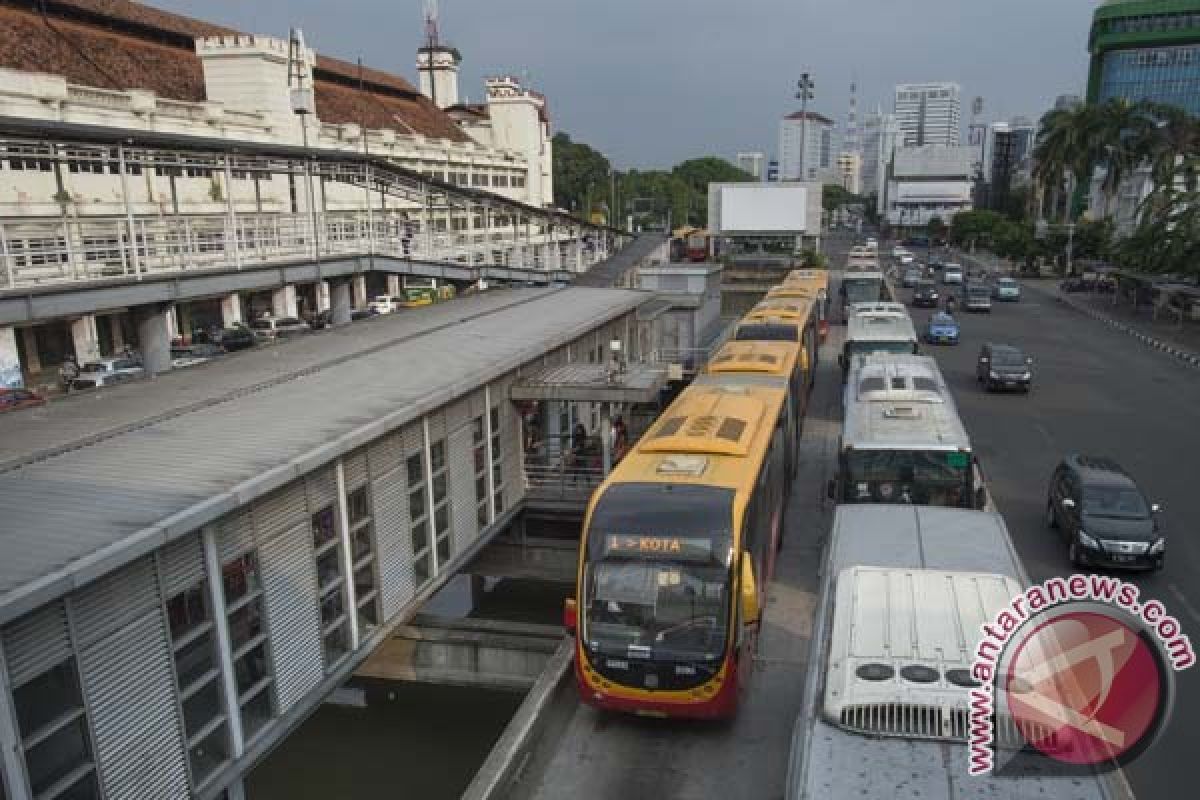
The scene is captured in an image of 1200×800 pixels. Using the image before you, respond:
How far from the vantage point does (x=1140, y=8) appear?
106125 mm

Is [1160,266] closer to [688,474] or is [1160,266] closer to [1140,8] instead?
[688,474]

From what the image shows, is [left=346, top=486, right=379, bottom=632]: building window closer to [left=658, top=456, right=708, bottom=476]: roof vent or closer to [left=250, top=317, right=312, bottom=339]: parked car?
[left=658, top=456, right=708, bottom=476]: roof vent

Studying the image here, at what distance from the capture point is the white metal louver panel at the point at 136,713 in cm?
727

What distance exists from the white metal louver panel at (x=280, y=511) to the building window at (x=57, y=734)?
2.39 meters

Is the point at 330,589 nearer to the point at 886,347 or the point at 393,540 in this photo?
the point at 393,540

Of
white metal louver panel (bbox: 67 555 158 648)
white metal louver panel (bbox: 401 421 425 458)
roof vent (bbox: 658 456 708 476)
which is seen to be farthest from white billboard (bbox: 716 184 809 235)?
white metal louver panel (bbox: 67 555 158 648)

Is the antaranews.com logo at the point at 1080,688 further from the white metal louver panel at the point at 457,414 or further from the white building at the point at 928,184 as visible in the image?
the white building at the point at 928,184

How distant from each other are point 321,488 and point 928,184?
166 m

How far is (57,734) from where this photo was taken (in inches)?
279

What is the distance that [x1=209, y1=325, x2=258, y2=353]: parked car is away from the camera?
1441 inches

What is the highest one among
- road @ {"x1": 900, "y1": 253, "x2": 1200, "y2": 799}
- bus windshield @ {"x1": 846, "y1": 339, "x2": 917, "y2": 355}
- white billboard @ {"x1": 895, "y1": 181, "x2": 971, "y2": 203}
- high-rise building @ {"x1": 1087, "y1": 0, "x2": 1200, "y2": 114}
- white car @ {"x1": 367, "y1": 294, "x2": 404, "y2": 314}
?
high-rise building @ {"x1": 1087, "y1": 0, "x2": 1200, "y2": 114}

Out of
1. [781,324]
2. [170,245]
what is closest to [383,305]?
[170,245]

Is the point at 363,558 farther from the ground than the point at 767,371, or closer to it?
closer to it

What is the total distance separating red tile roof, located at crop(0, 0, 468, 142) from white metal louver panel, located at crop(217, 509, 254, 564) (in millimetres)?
37086
